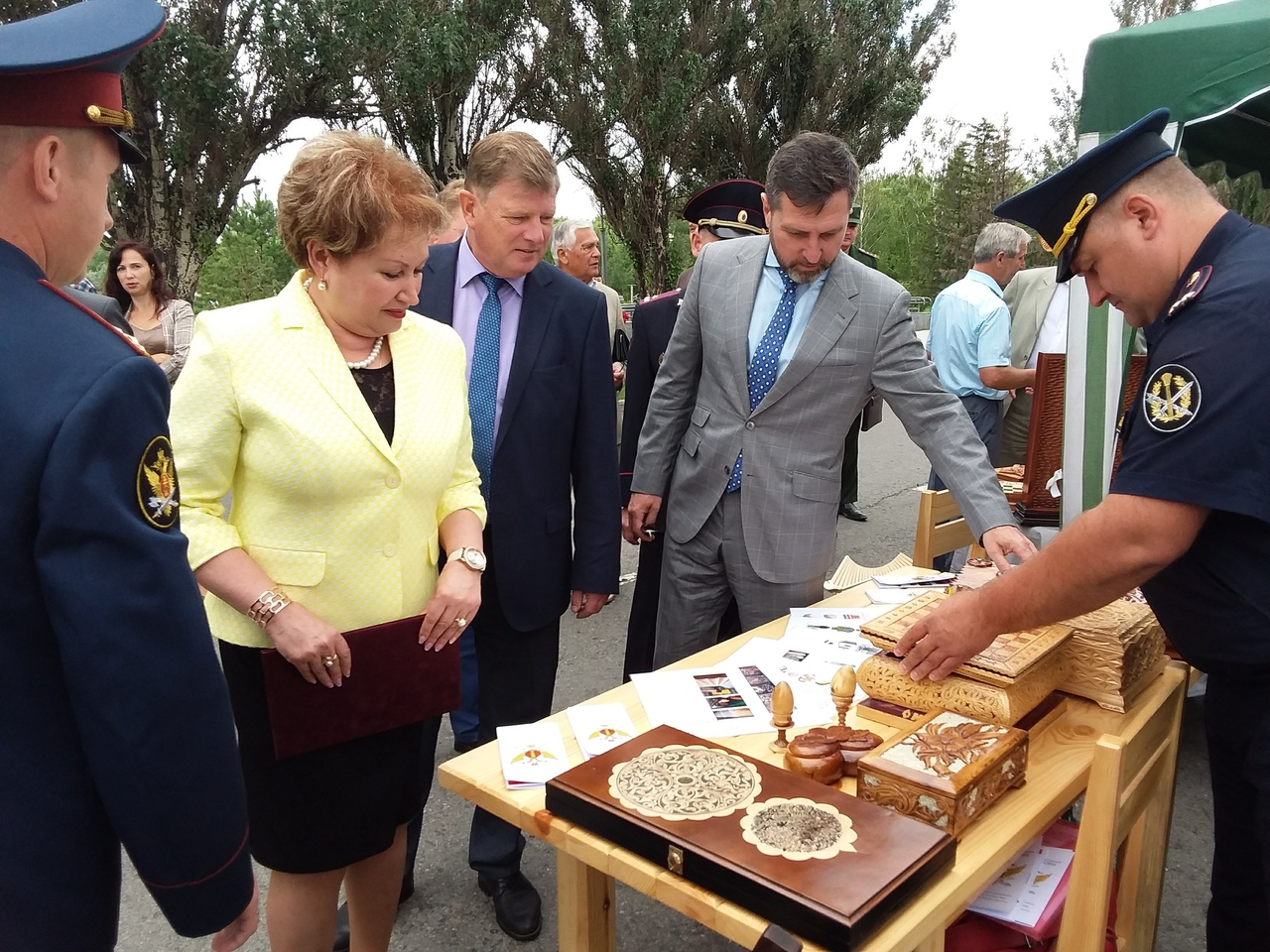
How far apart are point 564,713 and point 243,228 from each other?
14736 millimetres

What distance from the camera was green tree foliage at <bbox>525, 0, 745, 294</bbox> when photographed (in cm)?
1873

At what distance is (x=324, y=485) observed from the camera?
1.63 m

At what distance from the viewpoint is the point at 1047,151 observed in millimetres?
24141

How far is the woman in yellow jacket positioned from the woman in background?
188 inches

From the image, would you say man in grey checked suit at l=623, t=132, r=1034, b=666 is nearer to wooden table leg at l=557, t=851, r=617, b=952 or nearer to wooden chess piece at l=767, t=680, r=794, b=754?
wooden chess piece at l=767, t=680, r=794, b=754

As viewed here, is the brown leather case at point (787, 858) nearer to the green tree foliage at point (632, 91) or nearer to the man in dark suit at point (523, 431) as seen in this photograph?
the man in dark suit at point (523, 431)

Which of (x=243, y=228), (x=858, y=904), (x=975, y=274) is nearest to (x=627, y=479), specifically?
(x=858, y=904)

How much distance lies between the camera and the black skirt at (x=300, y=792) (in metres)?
1.70

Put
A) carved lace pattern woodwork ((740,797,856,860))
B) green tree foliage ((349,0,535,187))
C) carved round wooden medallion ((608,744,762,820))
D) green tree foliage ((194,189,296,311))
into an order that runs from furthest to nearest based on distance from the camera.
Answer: green tree foliage ((349,0,535,187)), green tree foliage ((194,189,296,311)), carved round wooden medallion ((608,744,762,820)), carved lace pattern woodwork ((740,797,856,860))

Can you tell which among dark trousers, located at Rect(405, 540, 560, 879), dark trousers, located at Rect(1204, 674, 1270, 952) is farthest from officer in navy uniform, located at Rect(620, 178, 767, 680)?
dark trousers, located at Rect(1204, 674, 1270, 952)

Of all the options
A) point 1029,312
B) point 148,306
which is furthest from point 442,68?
point 1029,312

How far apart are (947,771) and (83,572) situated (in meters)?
1.16

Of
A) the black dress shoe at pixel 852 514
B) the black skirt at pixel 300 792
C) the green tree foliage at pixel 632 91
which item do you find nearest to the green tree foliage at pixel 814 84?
the green tree foliage at pixel 632 91

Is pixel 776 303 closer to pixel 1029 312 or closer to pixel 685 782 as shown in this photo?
pixel 685 782
